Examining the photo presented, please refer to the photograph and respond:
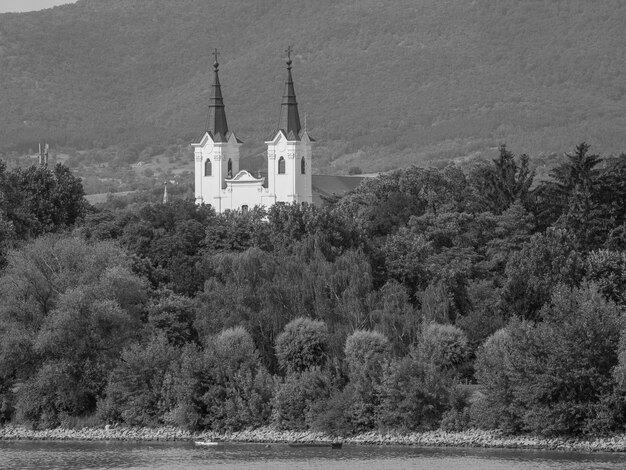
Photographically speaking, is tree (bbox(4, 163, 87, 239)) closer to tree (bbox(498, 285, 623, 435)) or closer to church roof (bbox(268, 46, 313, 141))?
church roof (bbox(268, 46, 313, 141))

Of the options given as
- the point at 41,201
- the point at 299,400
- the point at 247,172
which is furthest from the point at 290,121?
the point at 299,400

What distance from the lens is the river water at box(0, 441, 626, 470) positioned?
5334cm

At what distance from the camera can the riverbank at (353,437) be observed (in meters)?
56.4

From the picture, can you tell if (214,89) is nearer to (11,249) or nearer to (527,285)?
(11,249)

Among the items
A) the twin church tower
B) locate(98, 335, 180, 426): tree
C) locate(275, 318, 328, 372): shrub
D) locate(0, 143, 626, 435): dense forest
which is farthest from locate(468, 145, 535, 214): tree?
the twin church tower

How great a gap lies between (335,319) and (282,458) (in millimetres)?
14012

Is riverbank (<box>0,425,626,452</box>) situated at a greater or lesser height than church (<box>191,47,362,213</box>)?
lesser

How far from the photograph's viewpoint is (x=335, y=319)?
228ft

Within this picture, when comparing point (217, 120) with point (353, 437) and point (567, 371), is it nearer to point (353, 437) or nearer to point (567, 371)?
point (353, 437)

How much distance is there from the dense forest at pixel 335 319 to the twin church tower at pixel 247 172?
31.8m

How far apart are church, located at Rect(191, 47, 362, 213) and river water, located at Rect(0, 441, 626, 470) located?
57714 mm

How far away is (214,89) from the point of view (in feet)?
389

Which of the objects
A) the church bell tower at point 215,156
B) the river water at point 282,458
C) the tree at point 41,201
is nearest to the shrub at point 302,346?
the river water at point 282,458

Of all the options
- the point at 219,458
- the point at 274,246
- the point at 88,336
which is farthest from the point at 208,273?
the point at 219,458
